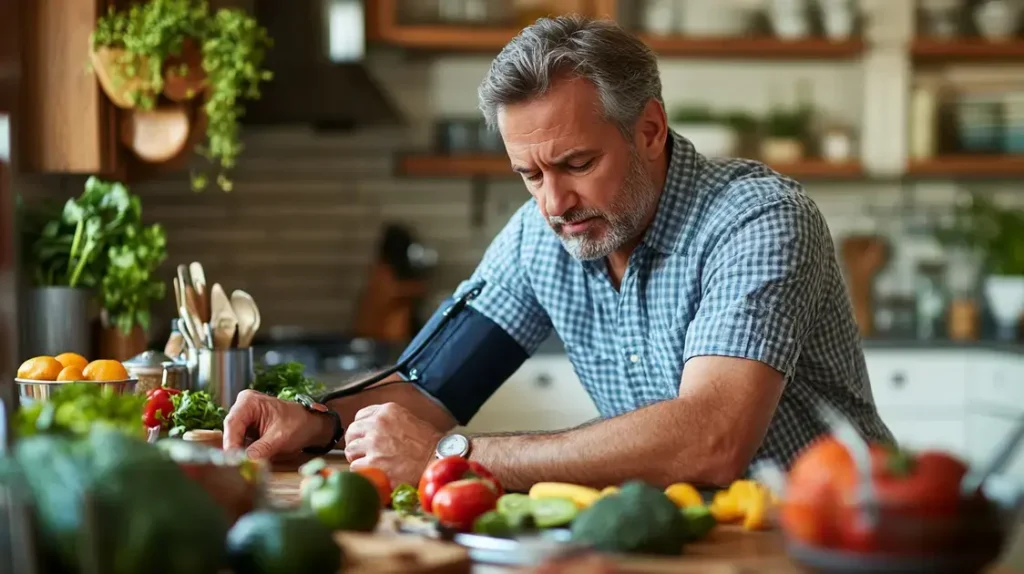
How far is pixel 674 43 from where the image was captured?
17.8 feet

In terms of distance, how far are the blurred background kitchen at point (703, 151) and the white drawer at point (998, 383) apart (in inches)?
0.5

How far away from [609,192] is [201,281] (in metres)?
0.83

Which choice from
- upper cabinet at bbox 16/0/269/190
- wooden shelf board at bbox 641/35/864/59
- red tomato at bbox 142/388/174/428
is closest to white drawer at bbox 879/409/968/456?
wooden shelf board at bbox 641/35/864/59

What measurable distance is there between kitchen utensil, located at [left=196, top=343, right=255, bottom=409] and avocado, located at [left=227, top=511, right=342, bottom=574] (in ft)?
3.75

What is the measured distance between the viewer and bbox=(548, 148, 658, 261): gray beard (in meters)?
2.39

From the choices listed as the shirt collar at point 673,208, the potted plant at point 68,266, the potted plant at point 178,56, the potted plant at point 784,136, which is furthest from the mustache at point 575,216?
the potted plant at point 784,136

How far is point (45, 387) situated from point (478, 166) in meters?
3.29

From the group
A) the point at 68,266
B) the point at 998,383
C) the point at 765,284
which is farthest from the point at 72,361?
the point at 998,383

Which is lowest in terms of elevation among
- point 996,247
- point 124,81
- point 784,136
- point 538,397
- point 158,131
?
point 538,397

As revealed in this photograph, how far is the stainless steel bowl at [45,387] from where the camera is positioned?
7.36 feet

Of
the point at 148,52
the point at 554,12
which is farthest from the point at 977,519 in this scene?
the point at 554,12

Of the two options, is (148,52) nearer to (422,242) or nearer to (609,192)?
(609,192)

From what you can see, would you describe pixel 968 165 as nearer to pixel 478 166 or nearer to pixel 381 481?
pixel 478 166

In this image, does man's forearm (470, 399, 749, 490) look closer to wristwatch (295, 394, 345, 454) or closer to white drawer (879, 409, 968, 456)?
wristwatch (295, 394, 345, 454)
